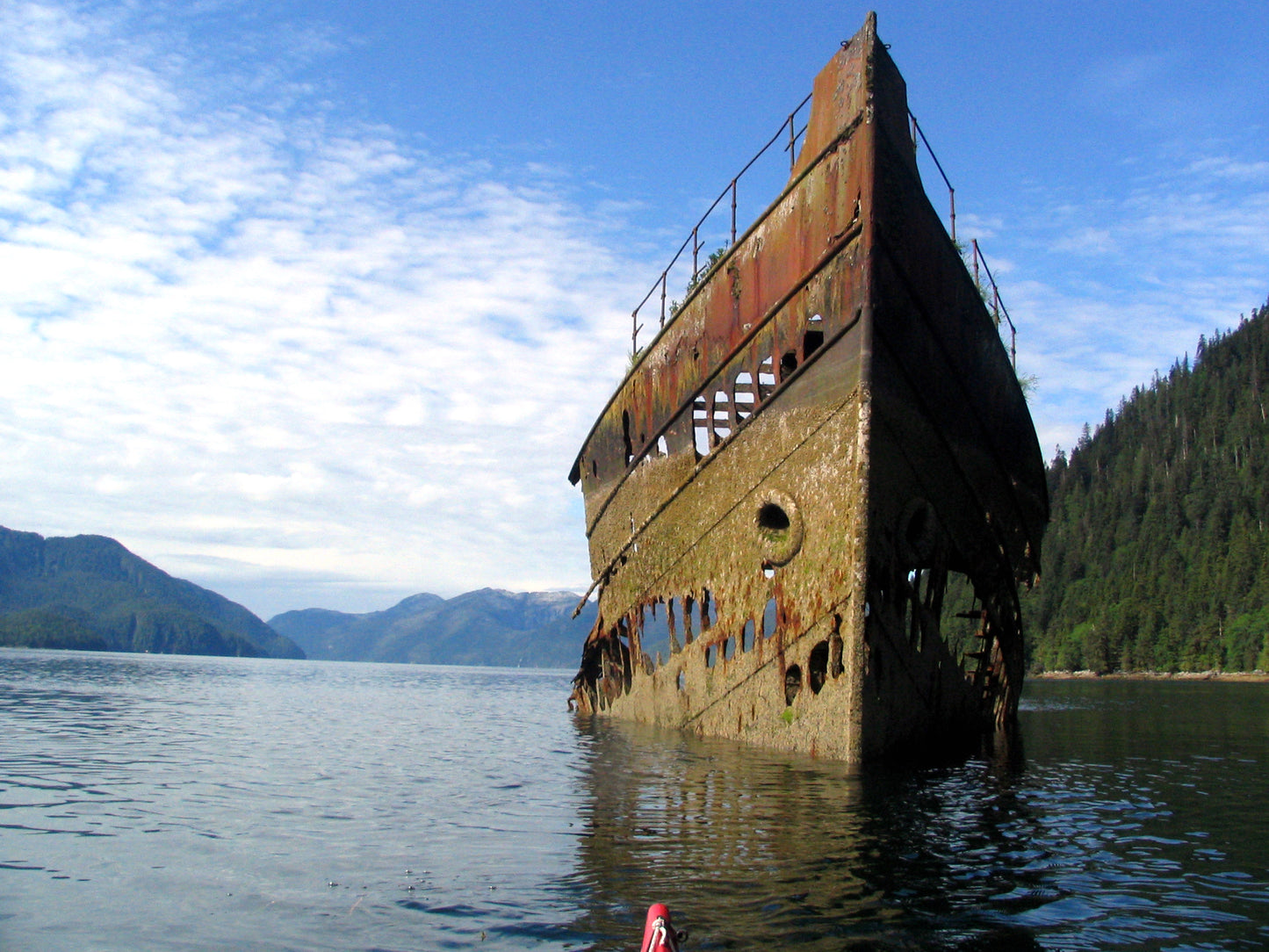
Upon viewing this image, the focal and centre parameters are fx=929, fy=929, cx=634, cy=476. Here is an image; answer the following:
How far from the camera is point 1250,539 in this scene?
99.4 meters

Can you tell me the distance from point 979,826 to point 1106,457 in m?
154

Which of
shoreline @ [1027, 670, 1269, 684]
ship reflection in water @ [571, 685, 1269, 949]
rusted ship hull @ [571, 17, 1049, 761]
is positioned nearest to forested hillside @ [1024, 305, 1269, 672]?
shoreline @ [1027, 670, 1269, 684]

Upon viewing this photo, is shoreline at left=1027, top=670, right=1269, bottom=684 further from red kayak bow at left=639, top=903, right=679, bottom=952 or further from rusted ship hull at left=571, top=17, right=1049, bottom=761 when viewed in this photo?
red kayak bow at left=639, top=903, right=679, bottom=952

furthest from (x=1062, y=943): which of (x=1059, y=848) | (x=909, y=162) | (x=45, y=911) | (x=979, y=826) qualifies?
(x=909, y=162)

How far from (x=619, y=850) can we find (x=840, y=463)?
202 inches

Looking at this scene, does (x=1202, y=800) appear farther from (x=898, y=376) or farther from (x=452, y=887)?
(x=452, y=887)

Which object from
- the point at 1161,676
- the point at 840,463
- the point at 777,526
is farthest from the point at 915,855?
the point at 1161,676

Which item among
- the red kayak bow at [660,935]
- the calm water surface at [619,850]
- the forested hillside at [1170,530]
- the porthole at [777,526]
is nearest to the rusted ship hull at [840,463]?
the porthole at [777,526]

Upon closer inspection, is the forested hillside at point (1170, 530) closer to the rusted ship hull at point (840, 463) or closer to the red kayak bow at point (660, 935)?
the rusted ship hull at point (840, 463)

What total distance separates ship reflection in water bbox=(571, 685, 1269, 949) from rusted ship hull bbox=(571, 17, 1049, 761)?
1105mm

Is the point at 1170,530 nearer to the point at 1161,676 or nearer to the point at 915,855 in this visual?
the point at 1161,676

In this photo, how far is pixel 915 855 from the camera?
634cm

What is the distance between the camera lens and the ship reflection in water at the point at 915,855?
479 cm

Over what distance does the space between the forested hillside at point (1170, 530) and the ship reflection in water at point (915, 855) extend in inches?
2906
